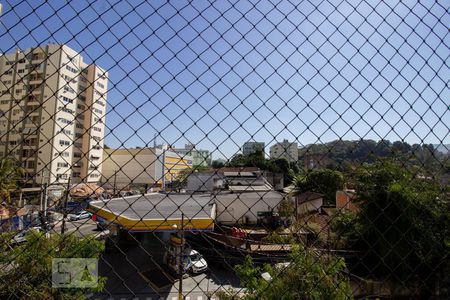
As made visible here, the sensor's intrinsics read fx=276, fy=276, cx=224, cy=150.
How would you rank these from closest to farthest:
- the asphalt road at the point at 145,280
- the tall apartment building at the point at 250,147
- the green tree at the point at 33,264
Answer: the tall apartment building at the point at 250,147 → the green tree at the point at 33,264 → the asphalt road at the point at 145,280

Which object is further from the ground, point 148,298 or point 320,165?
point 320,165

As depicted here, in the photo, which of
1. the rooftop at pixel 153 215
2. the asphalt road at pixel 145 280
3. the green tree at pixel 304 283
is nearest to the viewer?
the rooftop at pixel 153 215

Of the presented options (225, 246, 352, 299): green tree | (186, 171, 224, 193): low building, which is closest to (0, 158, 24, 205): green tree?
(186, 171, 224, 193): low building

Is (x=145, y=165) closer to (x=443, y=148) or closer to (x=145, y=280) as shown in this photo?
(x=443, y=148)

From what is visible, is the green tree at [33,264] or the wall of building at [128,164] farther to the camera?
the green tree at [33,264]

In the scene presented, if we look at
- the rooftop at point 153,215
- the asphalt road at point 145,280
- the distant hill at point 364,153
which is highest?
the distant hill at point 364,153

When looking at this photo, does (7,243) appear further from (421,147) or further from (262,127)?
(421,147)

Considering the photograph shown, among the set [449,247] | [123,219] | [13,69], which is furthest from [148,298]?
[13,69]

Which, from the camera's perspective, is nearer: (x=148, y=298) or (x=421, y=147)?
(x=421, y=147)

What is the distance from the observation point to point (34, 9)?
1.24 m

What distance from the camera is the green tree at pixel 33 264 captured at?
66.3 inches

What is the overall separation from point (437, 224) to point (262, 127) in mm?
5054

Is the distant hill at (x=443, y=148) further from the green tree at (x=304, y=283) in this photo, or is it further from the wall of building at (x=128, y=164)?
the wall of building at (x=128, y=164)

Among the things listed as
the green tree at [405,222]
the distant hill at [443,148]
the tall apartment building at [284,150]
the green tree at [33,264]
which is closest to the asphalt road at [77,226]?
the green tree at [33,264]
